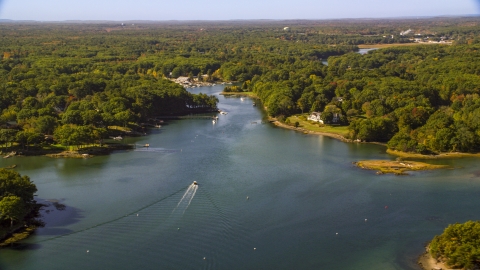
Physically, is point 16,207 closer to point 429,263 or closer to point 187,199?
point 187,199

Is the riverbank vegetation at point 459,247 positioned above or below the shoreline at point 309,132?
above

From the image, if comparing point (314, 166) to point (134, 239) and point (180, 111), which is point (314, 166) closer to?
point (134, 239)

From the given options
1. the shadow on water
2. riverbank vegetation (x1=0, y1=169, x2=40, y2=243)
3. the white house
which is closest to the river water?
the shadow on water

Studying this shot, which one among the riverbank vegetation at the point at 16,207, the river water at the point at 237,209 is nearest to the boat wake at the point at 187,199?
the river water at the point at 237,209

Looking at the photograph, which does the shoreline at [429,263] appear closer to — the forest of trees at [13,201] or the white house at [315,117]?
the forest of trees at [13,201]

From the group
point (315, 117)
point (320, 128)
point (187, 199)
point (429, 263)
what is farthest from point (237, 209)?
point (315, 117)

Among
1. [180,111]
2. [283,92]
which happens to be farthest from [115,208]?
[283,92]
